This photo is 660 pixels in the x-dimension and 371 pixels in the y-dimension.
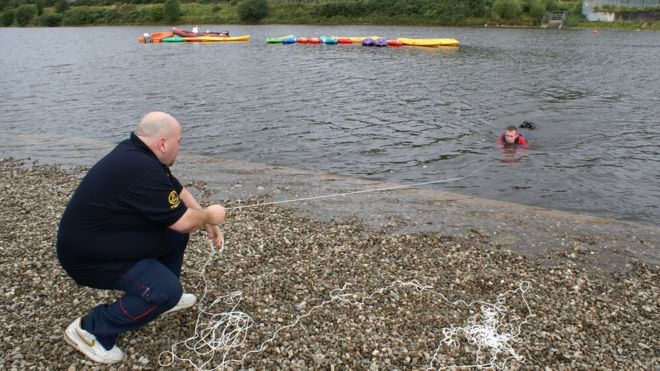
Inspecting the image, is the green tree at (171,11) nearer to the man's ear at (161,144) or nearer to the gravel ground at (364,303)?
the gravel ground at (364,303)

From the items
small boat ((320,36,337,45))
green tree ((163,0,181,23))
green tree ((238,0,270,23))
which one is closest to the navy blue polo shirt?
small boat ((320,36,337,45))

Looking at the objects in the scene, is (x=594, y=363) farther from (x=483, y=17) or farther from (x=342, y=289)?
(x=483, y=17)

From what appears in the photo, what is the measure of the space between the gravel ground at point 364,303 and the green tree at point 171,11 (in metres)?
120

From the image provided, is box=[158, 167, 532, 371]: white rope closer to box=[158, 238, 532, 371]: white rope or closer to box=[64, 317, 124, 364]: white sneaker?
box=[158, 238, 532, 371]: white rope

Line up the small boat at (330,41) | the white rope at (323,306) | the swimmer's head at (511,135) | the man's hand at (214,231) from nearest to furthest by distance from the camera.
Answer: the white rope at (323,306) < the man's hand at (214,231) < the swimmer's head at (511,135) < the small boat at (330,41)

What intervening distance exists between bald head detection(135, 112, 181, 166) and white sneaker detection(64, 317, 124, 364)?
233 cm

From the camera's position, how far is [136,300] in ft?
17.9

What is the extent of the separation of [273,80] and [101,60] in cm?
2348

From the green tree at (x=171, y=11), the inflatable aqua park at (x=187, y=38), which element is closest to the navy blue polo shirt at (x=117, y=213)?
the inflatable aqua park at (x=187, y=38)

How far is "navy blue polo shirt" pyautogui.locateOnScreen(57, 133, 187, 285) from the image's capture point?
5.05m

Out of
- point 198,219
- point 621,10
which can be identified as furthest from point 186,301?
point 621,10

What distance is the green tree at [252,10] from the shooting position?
10681cm

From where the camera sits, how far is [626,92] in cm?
2905

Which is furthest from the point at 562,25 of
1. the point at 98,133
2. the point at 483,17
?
the point at 98,133
